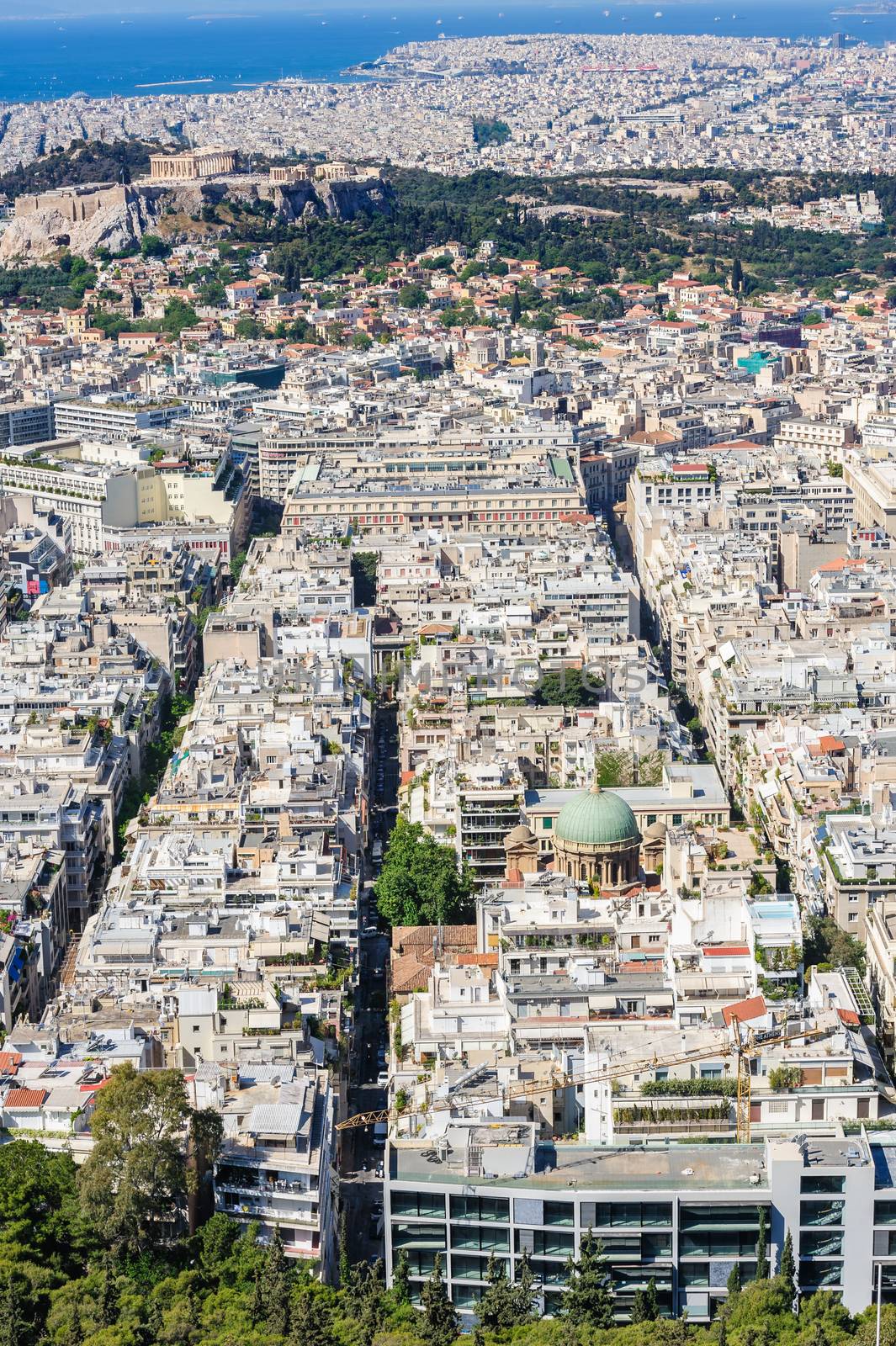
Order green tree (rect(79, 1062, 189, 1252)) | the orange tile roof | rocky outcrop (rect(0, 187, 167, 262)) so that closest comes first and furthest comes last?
1. green tree (rect(79, 1062, 189, 1252))
2. the orange tile roof
3. rocky outcrop (rect(0, 187, 167, 262))

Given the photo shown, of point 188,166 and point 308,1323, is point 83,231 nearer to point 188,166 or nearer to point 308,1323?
point 188,166

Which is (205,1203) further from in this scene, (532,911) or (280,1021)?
(532,911)

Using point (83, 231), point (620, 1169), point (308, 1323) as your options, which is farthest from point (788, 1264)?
point (83, 231)

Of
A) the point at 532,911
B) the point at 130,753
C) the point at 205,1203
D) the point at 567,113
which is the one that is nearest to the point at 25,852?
the point at 130,753

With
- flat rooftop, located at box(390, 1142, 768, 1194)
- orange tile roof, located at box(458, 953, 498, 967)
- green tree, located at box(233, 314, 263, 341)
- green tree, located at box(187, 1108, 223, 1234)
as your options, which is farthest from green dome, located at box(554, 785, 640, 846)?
green tree, located at box(233, 314, 263, 341)

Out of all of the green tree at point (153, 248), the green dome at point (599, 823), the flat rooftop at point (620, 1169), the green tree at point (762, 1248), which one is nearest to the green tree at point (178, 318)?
the green tree at point (153, 248)

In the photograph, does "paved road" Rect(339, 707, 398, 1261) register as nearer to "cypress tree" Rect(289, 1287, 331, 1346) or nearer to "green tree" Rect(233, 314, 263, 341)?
"cypress tree" Rect(289, 1287, 331, 1346)
